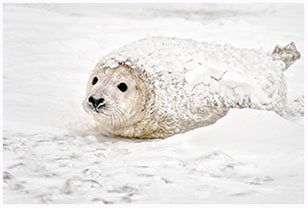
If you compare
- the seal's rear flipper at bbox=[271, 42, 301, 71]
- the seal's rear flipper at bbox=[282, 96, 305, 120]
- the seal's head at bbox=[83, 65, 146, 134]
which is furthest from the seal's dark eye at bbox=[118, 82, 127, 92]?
the seal's rear flipper at bbox=[271, 42, 301, 71]

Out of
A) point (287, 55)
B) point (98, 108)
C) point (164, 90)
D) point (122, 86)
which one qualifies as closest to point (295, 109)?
point (287, 55)

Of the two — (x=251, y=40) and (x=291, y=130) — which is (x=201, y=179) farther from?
(x=251, y=40)

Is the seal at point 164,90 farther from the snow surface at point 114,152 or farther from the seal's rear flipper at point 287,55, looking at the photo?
the seal's rear flipper at point 287,55

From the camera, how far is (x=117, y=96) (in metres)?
3.57

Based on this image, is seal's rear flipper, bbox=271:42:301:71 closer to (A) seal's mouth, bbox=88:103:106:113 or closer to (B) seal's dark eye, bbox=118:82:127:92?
(B) seal's dark eye, bbox=118:82:127:92

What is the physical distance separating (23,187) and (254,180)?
1.25 m

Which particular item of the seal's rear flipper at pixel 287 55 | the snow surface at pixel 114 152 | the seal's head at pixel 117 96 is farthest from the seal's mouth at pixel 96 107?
the seal's rear flipper at pixel 287 55

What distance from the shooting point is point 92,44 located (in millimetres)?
6648

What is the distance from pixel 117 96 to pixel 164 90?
0.41 m

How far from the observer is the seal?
3646 mm

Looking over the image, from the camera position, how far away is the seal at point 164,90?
3.65 meters

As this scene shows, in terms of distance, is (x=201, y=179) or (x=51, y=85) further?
(x=51, y=85)

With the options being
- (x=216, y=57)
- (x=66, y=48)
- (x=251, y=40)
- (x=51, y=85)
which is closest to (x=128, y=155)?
(x=216, y=57)

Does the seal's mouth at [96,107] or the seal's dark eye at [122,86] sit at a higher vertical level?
the seal's dark eye at [122,86]
